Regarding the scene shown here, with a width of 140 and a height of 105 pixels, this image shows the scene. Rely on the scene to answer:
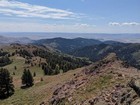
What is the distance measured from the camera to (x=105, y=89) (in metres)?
45.4

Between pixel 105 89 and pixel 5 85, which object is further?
pixel 5 85

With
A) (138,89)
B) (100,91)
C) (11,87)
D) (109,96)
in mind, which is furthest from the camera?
(11,87)

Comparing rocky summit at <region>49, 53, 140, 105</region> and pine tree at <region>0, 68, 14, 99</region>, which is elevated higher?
rocky summit at <region>49, 53, 140, 105</region>

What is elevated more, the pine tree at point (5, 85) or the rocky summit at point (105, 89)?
the rocky summit at point (105, 89)

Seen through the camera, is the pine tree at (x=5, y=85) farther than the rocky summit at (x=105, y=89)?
Yes

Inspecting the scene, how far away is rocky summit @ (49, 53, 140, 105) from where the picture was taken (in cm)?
3809

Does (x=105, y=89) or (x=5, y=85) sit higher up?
(x=105, y=89)

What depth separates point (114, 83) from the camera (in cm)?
4656

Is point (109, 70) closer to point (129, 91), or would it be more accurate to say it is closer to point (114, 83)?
point (114, 83)

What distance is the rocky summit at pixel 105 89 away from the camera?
38.1 m

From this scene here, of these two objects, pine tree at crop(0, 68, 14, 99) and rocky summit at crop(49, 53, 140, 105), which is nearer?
rocky summit at crop(49, 53, 140, 105)

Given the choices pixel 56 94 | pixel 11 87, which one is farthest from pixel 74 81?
pixel 11 87

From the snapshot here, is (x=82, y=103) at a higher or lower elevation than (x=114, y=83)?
lower

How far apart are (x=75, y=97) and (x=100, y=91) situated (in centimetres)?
522
